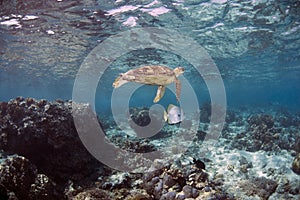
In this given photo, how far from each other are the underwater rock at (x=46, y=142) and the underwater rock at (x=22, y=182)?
1326mm

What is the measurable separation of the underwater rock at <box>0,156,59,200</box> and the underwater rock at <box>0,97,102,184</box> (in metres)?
1.33

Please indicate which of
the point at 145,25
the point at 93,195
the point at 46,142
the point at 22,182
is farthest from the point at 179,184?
the point at 145,25

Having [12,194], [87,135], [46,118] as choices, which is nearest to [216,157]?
[87,135]

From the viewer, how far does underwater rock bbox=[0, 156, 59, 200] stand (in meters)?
5.51

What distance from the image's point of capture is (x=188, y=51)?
24.2 meters

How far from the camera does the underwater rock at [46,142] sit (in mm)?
7844

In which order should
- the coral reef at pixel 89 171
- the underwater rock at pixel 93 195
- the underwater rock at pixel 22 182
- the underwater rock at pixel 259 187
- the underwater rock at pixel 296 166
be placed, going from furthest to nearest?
the underwater rock at pixel 296 166 → the underwater rock at pixel 259 187 → the coral reef at pixel 89 171 → the underwater rock at pixel 93 195 → the underwater rock at pixel 22 182

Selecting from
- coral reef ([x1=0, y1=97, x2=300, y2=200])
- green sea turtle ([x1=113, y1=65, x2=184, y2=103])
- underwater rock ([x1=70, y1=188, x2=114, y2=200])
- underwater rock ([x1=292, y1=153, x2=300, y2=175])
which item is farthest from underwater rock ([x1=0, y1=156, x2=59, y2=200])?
underwater rock ([x1=292, y1=153, x2=300, y2=175])

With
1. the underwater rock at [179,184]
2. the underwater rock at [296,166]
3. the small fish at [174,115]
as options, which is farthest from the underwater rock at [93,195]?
the underwater rock at [296,166]

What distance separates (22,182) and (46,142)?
2.29 m

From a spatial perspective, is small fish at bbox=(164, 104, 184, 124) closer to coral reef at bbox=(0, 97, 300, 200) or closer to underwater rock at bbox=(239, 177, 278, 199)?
coral reef at bbox=(0, 97, 300, 200)

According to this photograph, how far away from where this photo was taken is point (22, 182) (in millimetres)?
5828

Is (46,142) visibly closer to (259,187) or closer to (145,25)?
(259,187)

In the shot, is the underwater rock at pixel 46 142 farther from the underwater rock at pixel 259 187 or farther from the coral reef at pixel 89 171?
the underwater rock at pixel 259 187
